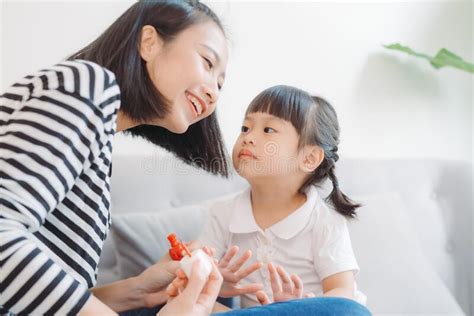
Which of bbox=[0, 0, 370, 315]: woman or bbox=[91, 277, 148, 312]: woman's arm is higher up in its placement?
bbox=[0, 0, 370, 315]: woman

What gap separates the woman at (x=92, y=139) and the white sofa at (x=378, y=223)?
0.65 ft

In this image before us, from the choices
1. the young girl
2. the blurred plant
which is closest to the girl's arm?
the young girl

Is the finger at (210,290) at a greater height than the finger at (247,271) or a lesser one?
greater

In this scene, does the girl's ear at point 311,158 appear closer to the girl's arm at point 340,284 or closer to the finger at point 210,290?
the girl's arm at point 340,284

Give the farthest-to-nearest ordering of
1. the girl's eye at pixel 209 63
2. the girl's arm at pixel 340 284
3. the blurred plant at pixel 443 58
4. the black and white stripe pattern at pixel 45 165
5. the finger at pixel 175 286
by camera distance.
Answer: the blurred plant at pixel 443 58 → the girl's arm at pixel 340 284 → the girl's eye at pixel 209 63 → the finger at pixel 175 286 → the black and white stripe pattern at pixel 45 165

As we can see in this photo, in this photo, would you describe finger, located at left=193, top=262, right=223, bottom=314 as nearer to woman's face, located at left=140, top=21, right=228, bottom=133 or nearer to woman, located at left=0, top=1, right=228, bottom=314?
woman, located at left=0, top=1, right=228, bottom=314

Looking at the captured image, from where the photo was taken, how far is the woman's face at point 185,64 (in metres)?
0.74

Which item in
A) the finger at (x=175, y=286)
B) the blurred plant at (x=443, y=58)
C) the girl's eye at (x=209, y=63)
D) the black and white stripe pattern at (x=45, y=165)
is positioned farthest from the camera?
the blurred plant at (x=443, y=58)

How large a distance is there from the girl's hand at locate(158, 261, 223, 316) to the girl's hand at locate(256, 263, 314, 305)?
6.6 inches

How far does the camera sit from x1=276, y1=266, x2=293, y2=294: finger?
792 mm

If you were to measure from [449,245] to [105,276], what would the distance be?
0.86 meters

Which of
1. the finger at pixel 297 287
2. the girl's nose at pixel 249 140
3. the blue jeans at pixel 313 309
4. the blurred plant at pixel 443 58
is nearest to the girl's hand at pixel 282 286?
the finger at pixel 297 287

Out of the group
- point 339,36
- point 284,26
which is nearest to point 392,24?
point 339,36

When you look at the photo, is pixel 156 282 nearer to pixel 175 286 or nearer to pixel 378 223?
pixel 175 286
